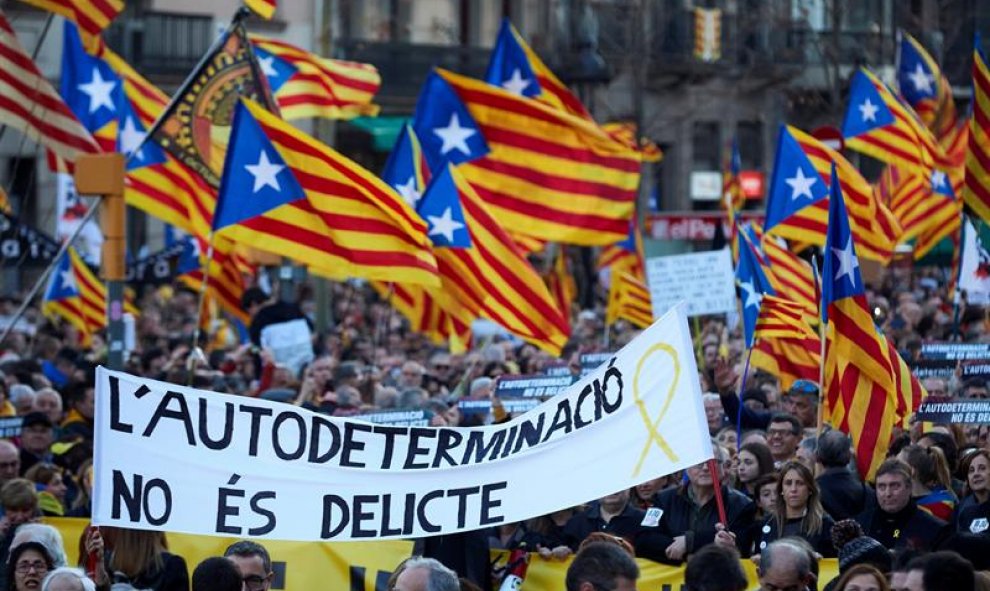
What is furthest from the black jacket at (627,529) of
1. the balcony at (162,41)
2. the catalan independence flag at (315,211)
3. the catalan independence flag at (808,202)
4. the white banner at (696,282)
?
the balcony at (162,41)

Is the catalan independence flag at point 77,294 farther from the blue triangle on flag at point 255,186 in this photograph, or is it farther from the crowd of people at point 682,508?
the blue triangle on flag at point 255,186

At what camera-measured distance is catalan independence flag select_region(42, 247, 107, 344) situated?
23.6 metres

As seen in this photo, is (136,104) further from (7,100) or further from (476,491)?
(476,491)

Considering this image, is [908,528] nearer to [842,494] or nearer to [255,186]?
[842,494]

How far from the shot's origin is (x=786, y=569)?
7820 millimetres

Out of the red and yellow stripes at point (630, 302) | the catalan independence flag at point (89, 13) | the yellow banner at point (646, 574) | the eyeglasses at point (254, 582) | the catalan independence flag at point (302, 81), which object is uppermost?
the catalan independence flag at point (89, 13)

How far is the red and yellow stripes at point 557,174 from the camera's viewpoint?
1906 cm

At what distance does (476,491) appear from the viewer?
30.3ft

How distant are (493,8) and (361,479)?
37088 millimetres

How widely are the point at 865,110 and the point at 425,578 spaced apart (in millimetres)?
17189

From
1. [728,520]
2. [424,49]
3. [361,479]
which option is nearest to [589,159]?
[728,520]

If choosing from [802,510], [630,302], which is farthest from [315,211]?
[802,510]

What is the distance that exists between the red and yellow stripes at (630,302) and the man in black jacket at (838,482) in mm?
8932

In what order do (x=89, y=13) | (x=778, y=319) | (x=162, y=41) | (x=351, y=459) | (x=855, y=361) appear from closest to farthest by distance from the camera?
(x=351, y=459)
(x=855, y=361)
(x=778, y=319)
(x=89, y=13)
(x=162, y=41)
